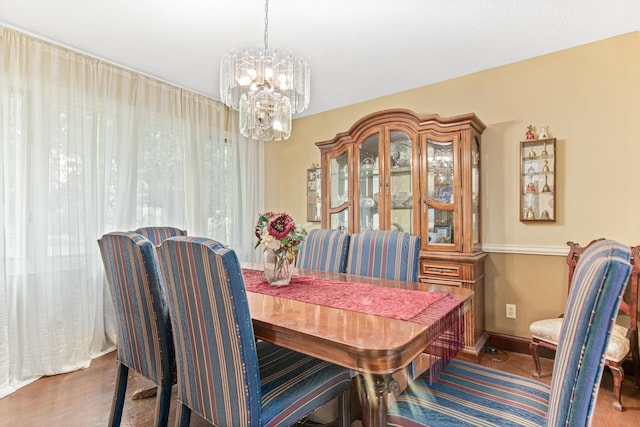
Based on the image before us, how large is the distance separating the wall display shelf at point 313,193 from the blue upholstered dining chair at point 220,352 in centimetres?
264

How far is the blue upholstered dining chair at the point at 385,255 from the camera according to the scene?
6.75 feet

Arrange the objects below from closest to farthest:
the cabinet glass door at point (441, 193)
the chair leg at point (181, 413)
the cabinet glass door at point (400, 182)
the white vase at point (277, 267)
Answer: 1. the chair leg at point (181, 413)
2. the white vase at point (277, 267)
3. the cabinet glass door at point (441, 193)
4. the cabinet glass door at point (400, 182)

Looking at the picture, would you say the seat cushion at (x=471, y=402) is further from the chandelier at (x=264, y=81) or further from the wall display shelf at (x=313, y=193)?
the wall display shelf at (x=313, y=193)

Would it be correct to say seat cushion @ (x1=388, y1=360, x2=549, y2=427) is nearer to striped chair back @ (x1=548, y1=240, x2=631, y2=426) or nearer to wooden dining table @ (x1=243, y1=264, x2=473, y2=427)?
wooden dining table @ (x1=243, y1=264, x2=473, y2=427)

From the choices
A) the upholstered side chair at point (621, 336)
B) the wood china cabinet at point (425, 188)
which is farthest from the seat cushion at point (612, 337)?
the wood china cabinet at point (425, 188)

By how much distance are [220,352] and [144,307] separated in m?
0.55

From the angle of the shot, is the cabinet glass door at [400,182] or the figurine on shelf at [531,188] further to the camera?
the cabinet glass door at [400,182]

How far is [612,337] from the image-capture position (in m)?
2.09

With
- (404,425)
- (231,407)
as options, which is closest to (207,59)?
(231,407)

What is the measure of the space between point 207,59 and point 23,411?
2.64m

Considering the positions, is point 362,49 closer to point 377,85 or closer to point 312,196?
point 377,85

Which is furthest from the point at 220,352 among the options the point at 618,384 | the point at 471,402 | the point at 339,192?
the point at 339,192

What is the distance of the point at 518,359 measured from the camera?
263 centimetres

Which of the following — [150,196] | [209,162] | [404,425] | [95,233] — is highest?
[209,162]
